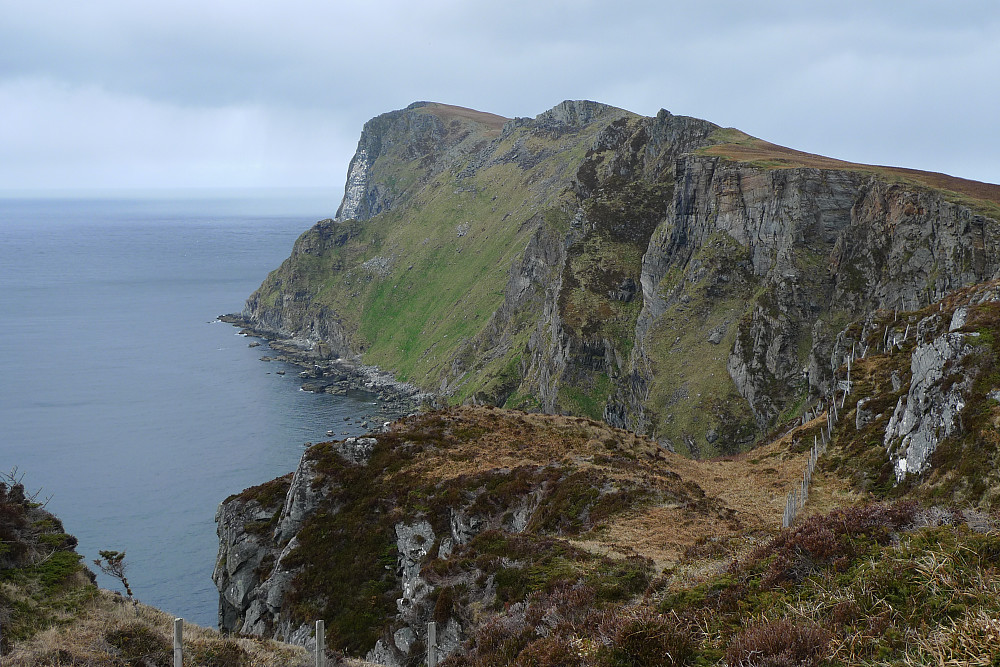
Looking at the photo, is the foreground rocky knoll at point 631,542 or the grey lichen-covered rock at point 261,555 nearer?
the foreground rocky knoll at point 631,542

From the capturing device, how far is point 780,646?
9.95m

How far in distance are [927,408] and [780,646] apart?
2576 centimetres

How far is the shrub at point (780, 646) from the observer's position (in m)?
9.65

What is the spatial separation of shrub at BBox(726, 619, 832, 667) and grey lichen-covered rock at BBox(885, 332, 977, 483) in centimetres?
2287

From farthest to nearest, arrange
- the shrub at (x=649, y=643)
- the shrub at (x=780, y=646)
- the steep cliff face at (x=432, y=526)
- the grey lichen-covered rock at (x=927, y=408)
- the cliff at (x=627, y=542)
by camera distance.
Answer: the grey lichen-covered rock at (x=927, y=408) < the steep cliff face at (x=432, y=526) < the shrub at (x=649, y=643) < the cliff at (x=627, y=542) < the shrub at (x=780, y=646)

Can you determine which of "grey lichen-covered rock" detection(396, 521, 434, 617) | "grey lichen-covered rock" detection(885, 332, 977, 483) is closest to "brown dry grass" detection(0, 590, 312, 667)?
"grey lichen-covered rock" detection(396, 521, 434, 617)

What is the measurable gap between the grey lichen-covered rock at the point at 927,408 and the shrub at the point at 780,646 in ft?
75.0

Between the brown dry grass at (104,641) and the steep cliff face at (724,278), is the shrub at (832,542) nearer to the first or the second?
the brown dry grass at (104,641)

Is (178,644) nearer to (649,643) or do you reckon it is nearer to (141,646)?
(141,646)

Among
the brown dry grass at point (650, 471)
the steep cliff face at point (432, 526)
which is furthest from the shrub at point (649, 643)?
Result: the brown dry grass at point (650, 471)

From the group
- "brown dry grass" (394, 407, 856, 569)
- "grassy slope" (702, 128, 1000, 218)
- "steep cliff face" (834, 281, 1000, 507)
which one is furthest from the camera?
"grassy slope" (702, 128, 1000, 218)

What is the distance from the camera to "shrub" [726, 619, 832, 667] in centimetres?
965

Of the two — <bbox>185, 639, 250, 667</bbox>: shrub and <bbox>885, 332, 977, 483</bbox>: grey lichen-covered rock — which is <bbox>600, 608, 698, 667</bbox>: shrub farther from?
<bbox>885, 332, 977, 483</bbox>: grey lichen-covered rock

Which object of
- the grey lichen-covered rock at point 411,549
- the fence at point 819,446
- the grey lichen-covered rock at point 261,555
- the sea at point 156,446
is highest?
the fence at point 819,446
